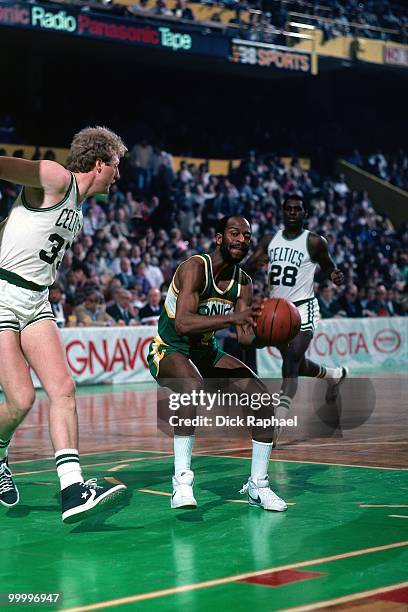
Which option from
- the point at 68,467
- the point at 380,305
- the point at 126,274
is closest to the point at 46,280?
the point at 68,467

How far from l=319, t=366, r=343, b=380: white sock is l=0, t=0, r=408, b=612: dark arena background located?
2.07 feet

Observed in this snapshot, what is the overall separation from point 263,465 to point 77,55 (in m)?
25.2

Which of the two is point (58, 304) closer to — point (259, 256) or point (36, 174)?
point (259, 256)

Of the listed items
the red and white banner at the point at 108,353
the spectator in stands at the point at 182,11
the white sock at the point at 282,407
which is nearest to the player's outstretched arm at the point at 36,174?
the white sock at the point at 282,407

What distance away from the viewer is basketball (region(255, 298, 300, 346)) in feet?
24.6

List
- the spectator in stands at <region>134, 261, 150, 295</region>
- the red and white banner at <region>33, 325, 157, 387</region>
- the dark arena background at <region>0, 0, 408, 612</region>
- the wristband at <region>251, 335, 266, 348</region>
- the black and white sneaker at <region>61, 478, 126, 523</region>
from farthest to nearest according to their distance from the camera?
1. the spectator in stands at <region>134, 261, 150, 295</region>
2. the red and white banner at <region>33, 325, 157, 387</region>
3. the wristband at <region>251, 335, 266, 348</region>
4. the black and white sneaker at <region>61, 478, 126, 523</region>
5. the dark arena background at <region>0, 0, 408, 612</region>

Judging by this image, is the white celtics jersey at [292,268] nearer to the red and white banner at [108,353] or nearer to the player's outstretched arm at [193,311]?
the player's outstretched arm at [193,311]

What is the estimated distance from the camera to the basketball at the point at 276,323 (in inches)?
295

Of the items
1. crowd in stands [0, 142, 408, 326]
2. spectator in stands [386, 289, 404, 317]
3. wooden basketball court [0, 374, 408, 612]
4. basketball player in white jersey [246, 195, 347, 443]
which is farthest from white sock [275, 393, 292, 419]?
spectator in stands [386, 289, 404, 317]

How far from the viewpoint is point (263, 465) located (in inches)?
302

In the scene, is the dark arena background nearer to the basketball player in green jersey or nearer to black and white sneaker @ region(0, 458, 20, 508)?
black and white sneaker @ region(0, 458, 20, 508)

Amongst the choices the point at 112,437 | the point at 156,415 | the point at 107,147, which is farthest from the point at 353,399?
the point at 107,147

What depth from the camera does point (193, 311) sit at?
763cm

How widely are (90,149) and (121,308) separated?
12.8 m
